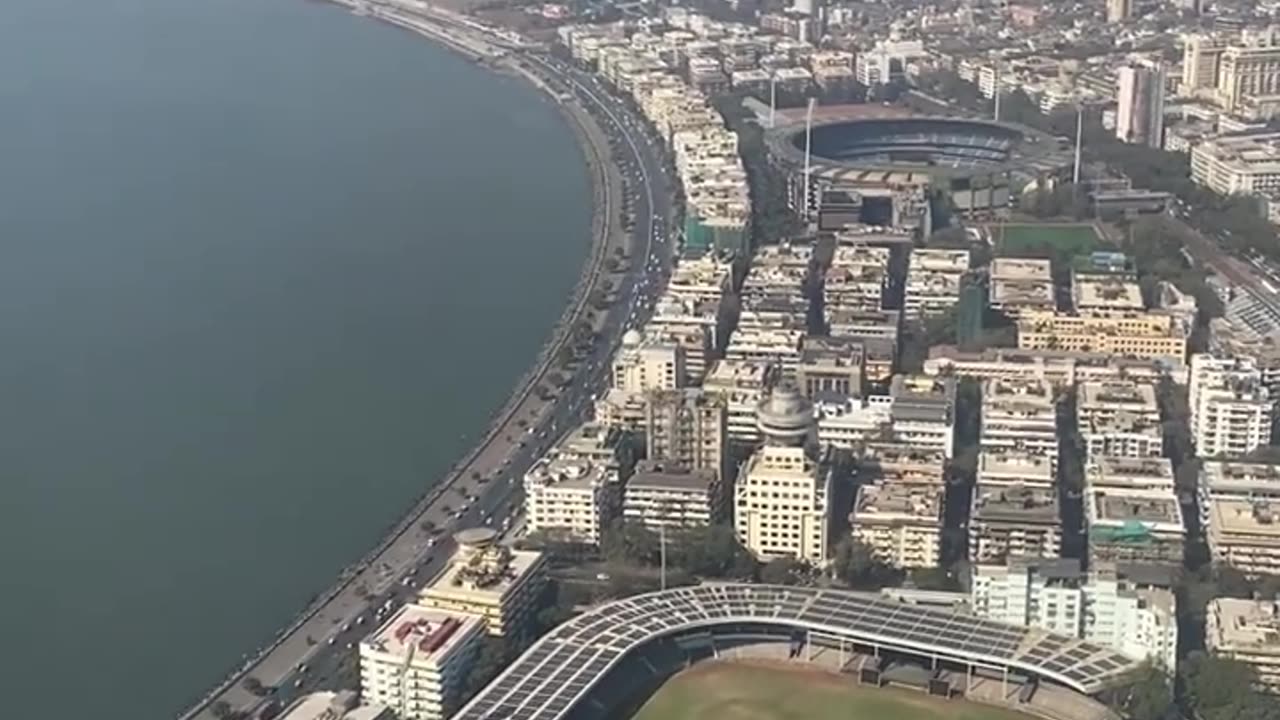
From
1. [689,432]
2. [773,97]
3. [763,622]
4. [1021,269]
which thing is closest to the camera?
[763,622]

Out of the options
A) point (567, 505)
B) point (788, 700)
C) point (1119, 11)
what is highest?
point (1119, 11)

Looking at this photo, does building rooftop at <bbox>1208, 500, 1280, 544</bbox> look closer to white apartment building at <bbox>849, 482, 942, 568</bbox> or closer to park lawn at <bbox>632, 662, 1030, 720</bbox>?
white apartment building at <bbox>849, 482, 942, 568</bbox>

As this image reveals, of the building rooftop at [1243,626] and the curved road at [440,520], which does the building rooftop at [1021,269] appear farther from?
the building rooftop at [1243,626]

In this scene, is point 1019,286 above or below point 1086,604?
above

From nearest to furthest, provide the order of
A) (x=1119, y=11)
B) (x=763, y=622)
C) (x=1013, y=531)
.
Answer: (x=763, y=622), (x=1013, y=531), (x=1119, y=11)

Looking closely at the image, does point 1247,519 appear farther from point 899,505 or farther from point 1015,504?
point 899,505

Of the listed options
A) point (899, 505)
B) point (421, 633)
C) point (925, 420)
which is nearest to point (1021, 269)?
Answer: point (925, 420)

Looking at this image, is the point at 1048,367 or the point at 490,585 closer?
the point at 490,585
